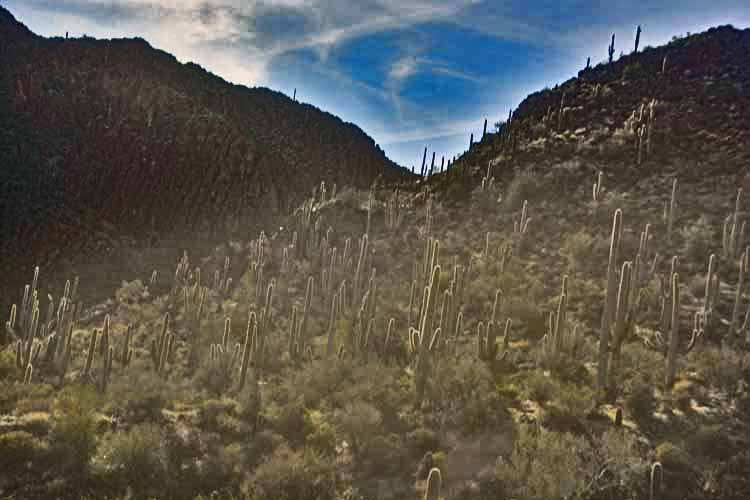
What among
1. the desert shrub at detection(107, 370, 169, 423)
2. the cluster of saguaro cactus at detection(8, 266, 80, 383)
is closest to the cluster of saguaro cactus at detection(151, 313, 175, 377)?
the desert shrub at detection(107, 370, 169, 423)

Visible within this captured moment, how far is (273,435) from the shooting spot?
1052 cm

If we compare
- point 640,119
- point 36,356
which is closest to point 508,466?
point 36,356

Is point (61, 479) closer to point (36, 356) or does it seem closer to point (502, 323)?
point (36, 356)

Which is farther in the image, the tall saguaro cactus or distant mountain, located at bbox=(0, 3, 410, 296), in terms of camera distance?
distant mountain, located at bbox=(0, 3, 410, 296)

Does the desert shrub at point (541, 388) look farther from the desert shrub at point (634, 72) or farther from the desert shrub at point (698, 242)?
the desert shrub at point (634, 72)

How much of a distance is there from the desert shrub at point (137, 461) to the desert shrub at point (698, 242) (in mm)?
14613

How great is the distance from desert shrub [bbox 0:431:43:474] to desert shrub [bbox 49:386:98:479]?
275mm

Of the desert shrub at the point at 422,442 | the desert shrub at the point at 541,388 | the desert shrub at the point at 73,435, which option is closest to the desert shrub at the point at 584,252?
the desert shrub at the point at 541,388

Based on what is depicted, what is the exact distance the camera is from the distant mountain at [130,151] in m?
35.3

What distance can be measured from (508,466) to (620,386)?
3.64 meters

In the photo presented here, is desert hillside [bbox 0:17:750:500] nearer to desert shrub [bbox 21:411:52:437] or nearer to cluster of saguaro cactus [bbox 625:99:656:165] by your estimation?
desert shrub [bbox 21:411:52:437]

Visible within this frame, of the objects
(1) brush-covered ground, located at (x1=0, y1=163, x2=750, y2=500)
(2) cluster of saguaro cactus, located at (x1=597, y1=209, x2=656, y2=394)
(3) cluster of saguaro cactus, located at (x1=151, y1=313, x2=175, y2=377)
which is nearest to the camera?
(1) brush-covered ground, located at (x1=0, y1=163, x2=750, y2=500)

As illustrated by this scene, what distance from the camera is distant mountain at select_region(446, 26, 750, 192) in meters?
26.1

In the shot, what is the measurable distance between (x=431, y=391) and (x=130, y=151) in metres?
38.8
